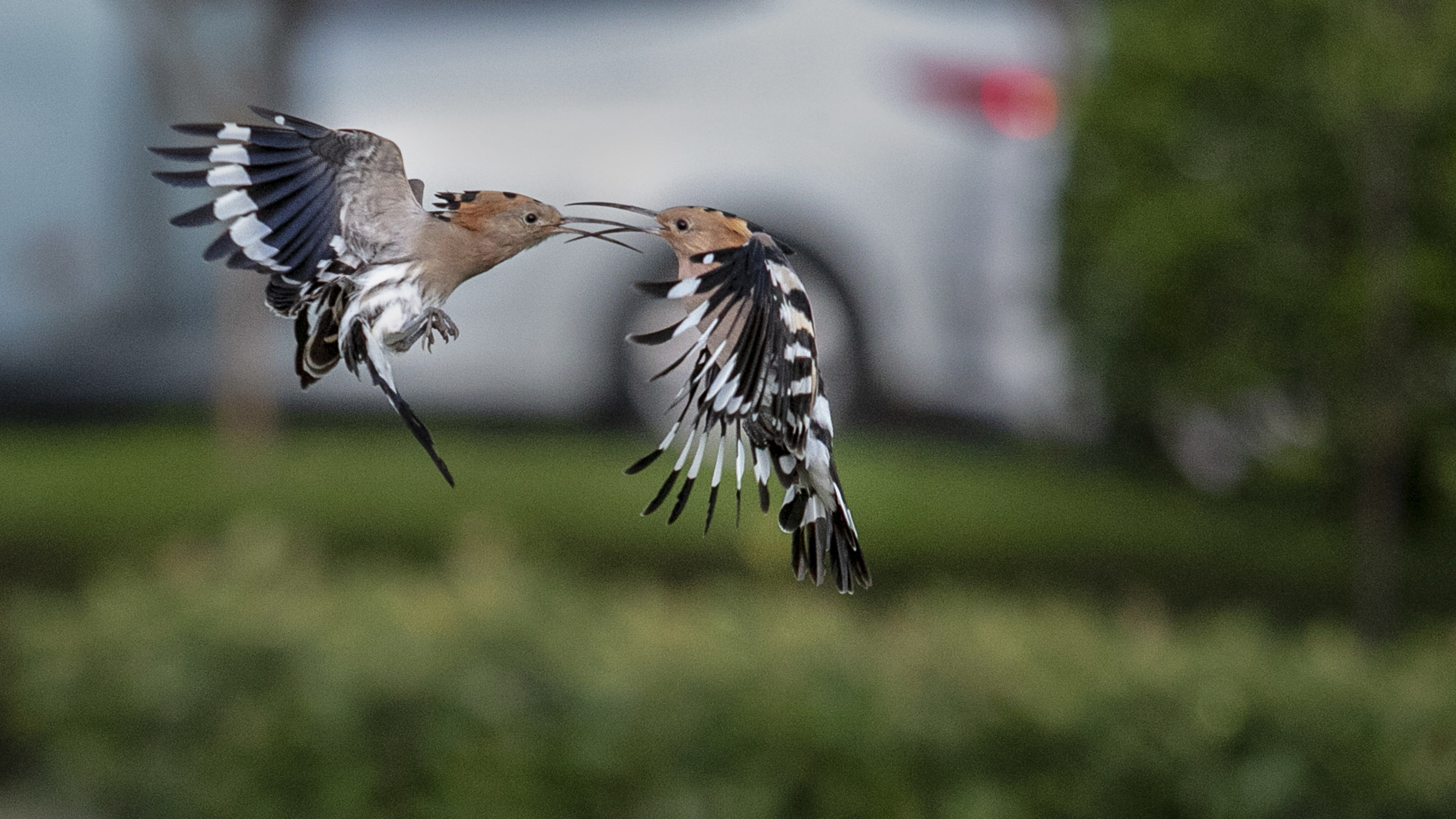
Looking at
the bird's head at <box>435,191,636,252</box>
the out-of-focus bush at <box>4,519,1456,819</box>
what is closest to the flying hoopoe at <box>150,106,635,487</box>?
the bird's head at <box>435,191,636,252</box>

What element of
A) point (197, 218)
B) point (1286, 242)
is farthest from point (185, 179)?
point (1286, 242)

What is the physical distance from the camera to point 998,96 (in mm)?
1834

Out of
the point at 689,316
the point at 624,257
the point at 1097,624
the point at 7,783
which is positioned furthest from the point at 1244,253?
the point at 689,316

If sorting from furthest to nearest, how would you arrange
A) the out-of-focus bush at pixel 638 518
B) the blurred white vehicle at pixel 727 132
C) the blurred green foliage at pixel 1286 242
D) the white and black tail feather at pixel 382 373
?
the out-of-focus bush at pixel 638 518, the blurred green foliage at pixel 1286 242, the blurred white vehicle at pixel 727 132, the white and black tail feather at pixel 382 373

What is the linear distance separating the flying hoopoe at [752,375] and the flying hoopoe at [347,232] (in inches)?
1.1

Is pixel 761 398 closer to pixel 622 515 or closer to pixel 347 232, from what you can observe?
pixel 347 232

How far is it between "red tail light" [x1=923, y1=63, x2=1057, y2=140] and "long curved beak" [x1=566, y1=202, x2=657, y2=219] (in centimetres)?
132

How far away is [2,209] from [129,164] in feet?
5.50

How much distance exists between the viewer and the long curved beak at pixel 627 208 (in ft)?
1.43

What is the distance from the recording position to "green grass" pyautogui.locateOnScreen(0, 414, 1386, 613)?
17.9 ft

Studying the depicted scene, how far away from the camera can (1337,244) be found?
4730 millimetres

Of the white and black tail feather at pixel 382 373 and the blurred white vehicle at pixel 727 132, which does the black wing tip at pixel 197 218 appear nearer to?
the white and black tail feather at pixel 382 373

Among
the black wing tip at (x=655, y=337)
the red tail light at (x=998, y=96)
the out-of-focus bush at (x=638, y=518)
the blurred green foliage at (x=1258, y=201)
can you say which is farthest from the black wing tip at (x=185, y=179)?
the blurred green foliage at (x=1258, y=201)

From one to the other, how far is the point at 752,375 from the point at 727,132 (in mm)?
1869
